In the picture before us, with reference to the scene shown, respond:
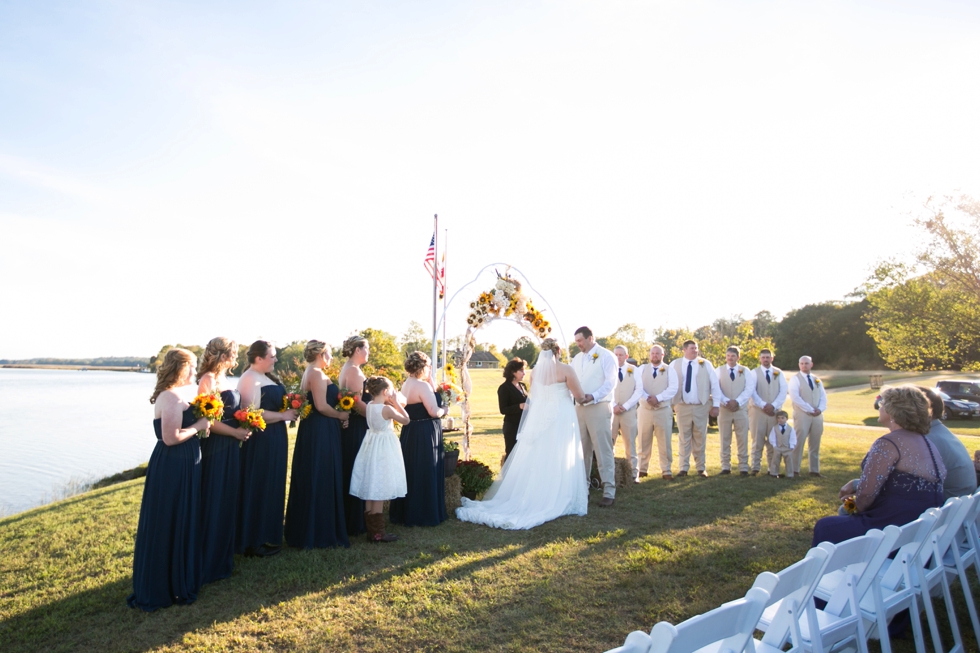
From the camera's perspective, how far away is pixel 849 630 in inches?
123

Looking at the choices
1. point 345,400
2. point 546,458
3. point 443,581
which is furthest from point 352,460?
point 546,458

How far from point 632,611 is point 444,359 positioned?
6426mm

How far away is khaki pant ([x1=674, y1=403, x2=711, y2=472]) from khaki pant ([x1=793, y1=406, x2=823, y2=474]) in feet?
4.98

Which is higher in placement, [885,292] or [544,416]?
[885,292]

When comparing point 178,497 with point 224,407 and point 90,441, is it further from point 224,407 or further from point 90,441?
point 90,441

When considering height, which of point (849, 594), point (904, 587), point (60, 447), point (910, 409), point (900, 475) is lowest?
point (60, 447)

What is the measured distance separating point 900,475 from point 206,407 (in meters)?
5.61

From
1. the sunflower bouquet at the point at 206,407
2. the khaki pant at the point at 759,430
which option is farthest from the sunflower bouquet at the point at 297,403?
the khaki pant at the point at 759,430

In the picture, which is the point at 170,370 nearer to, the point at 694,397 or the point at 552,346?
the point at 552,346

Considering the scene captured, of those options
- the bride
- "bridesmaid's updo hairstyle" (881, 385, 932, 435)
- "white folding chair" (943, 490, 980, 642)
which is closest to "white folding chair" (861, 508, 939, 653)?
"white folding chair" (943, 490, 980, 642)

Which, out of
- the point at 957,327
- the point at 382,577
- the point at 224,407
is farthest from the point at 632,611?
the point at 957,327

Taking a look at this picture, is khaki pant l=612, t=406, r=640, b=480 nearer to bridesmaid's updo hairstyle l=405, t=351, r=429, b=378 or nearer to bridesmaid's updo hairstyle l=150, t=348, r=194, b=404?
bridesmaid's updo hairstyle l=405, t=351, r=429, b=378

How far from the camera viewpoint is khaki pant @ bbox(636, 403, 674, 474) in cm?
997

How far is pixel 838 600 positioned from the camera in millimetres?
3314
